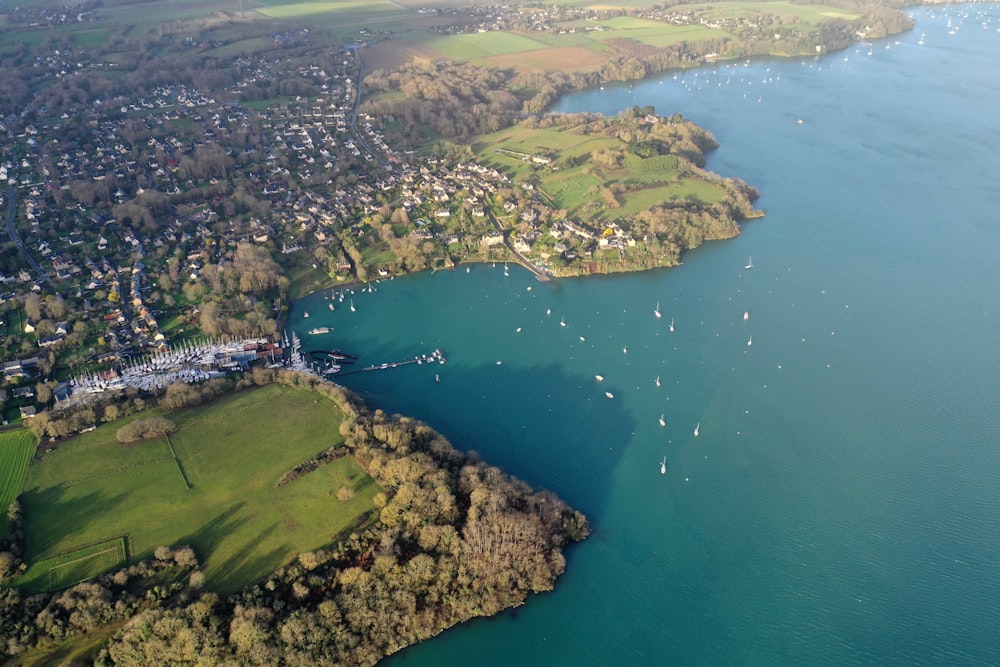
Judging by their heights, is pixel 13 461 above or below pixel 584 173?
below

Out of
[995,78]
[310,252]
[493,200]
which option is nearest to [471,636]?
[310,252]

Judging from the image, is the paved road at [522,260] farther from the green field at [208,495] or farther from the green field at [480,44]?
the green field at [480,44]

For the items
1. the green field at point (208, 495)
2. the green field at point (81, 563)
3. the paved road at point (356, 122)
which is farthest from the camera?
the paved road at point (356, 122)

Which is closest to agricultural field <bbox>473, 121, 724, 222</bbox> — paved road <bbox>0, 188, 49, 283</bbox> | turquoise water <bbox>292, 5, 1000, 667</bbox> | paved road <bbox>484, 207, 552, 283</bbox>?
paved road <bbox>484, 207, 552, 283</bbox>

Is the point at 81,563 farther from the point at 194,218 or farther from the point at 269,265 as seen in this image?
the point at 194,218

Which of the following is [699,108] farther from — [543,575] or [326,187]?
[543,575]

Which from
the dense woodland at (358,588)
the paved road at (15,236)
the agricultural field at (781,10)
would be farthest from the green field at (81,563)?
the agricultural field at (781,10)

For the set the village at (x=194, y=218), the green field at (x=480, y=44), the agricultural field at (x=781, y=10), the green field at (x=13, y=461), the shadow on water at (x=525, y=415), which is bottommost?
the shadow on water at (x=525, y=415)

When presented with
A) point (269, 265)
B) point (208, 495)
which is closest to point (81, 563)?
point (208, 495)
